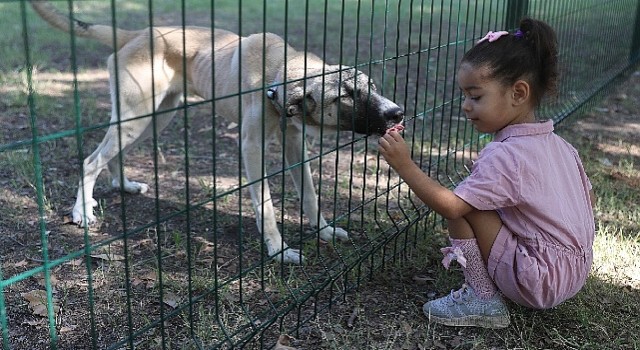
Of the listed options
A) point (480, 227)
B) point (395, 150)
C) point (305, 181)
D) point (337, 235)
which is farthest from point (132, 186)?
point (480, 227)

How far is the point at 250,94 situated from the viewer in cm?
355

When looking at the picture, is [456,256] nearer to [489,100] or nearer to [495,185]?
[495,185]

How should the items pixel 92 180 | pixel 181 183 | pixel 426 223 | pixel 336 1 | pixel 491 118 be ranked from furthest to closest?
pixel 336 1 < pixel 181 183 < pixel 92 180 < pixel 426 223 < pixel 491 118

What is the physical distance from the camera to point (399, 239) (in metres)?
3.71

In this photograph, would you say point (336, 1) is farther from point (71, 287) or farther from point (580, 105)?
point (71, 287)

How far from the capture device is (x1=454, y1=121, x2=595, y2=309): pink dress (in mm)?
2527

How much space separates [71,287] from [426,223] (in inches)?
74.7

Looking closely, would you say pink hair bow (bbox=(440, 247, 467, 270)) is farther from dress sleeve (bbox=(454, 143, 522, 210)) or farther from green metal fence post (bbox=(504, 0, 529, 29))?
green metal fence post (bbox=(504, 0, 529, 29))

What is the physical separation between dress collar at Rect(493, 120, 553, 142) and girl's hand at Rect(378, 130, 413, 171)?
438 millimetres

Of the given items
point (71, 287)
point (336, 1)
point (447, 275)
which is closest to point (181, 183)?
point (71, 287)

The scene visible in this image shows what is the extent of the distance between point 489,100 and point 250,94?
1.39 meters

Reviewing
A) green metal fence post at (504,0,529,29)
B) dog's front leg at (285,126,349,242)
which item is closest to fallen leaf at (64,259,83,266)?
dog's front leg at (285,126,349,242)

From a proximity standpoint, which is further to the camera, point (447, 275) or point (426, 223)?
point (426, 223)

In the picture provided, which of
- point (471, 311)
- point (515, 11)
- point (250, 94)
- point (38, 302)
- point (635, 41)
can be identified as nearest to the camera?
point (471, 311)
